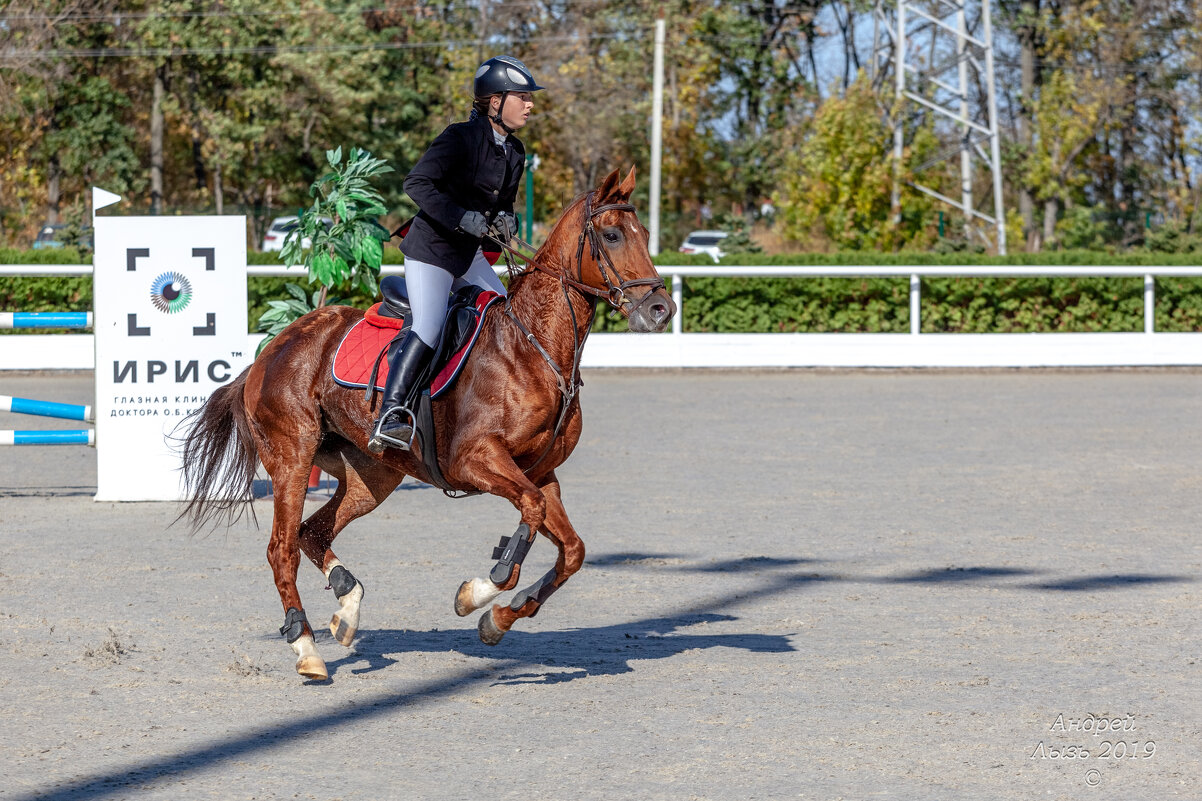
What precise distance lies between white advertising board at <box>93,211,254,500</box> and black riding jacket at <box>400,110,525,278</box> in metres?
4.68

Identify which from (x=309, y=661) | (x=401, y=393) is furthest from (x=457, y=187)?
(x=309, y=661)

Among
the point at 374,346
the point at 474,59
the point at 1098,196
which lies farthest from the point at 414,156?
the point at 374,346

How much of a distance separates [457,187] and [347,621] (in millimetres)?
1863

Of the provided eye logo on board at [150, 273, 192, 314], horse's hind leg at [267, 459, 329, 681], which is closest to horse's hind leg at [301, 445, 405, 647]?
horse's hind leg at [267, 459, 329, 681]

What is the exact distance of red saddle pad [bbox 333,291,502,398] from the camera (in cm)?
618

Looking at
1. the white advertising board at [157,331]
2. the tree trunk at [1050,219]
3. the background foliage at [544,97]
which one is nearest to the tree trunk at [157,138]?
the background foliage at [544,97]

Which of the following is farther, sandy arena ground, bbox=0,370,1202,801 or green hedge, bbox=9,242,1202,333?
green hedge, bbox=9,242,1202,333

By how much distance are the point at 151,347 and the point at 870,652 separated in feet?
20.7

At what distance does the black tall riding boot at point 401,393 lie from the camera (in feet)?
19.9

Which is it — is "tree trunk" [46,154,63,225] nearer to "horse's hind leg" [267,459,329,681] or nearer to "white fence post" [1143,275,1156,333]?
"white fence post" [1143,275,1156,333]

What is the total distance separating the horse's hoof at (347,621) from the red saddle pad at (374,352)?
90cm

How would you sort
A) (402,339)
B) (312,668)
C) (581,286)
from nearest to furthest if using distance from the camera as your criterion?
1. (312,668)
2. (581,286)
3. (402,339)

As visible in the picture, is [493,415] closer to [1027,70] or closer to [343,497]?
[343,497]

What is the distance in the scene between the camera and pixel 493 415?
596cm
